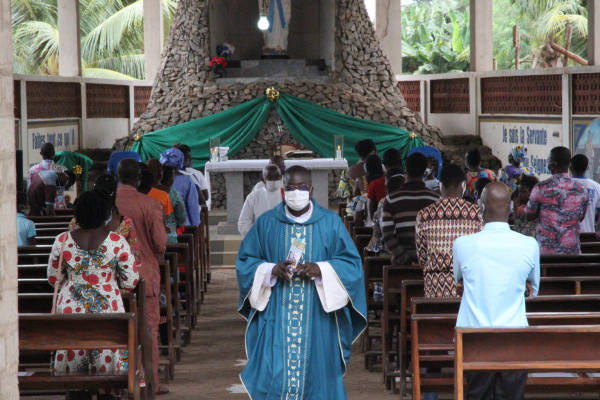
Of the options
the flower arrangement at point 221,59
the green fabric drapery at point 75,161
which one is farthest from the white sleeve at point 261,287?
the flower arrangement at point 221,59

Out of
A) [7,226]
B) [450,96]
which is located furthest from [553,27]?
[7,226]

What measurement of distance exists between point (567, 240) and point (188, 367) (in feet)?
9.39

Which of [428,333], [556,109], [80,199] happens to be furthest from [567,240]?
[556,109]

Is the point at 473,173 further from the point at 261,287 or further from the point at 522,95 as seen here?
Result: the point at 522,95

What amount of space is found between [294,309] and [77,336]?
1.08 meters

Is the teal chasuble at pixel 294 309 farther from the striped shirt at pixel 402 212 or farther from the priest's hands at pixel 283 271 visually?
the striped shirt at pixel 402 212

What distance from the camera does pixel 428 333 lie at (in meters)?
4.92

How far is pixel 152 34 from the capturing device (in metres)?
18.4

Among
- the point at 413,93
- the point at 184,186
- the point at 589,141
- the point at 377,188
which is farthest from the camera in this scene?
the point at 413,93

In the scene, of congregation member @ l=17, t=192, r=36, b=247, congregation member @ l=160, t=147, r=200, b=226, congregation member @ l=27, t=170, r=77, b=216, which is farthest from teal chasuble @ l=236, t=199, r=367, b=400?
congregation member @ l=27, t=170, r=77, b=216

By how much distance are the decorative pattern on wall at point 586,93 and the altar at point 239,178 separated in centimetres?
328

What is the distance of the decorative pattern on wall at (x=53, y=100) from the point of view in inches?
555

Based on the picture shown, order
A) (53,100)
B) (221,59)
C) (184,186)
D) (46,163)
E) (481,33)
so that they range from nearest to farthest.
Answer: (184,186) → (46,163) → (53,100) → (221,59) → (481,33)

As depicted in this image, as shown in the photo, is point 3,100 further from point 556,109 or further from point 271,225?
point 556,109
